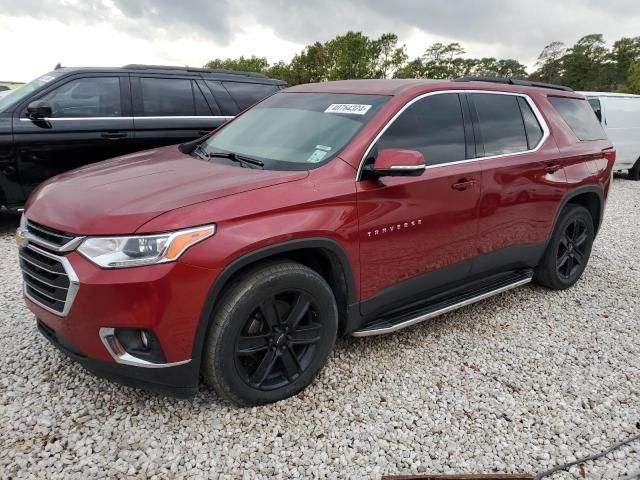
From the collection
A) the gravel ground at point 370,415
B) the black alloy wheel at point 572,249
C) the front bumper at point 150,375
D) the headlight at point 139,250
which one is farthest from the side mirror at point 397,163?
the black alloy wheel at point 572,249

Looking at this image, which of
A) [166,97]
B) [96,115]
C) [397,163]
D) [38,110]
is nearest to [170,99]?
[166,97]

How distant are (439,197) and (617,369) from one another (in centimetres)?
169

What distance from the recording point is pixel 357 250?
272 cm

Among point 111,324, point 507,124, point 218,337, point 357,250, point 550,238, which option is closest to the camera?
point 111,324

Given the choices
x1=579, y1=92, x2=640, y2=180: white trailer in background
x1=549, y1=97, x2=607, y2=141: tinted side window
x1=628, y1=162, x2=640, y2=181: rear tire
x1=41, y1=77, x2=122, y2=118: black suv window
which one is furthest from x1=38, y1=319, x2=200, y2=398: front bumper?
x1=628, y1=162, x2=640, y2=181: rear tire

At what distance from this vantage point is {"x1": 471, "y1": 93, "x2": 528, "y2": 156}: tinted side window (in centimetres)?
348

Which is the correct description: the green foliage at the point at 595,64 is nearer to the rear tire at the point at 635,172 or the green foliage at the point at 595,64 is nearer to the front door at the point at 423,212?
the rear tire at the point at 635,172

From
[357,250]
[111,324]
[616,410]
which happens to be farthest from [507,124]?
[111,324]

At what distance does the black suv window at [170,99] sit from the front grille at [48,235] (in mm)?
3800

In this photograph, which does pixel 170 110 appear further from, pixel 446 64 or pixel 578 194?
pixel 446 64

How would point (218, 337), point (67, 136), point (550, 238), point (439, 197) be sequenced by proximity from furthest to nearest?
point (67, 136), point (550, 238), point (439, 197), point (218, 337)

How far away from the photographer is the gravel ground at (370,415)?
2301 millimetres

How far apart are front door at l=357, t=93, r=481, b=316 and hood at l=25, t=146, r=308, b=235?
56cm

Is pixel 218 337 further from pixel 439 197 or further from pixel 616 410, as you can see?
pixel 616 410
